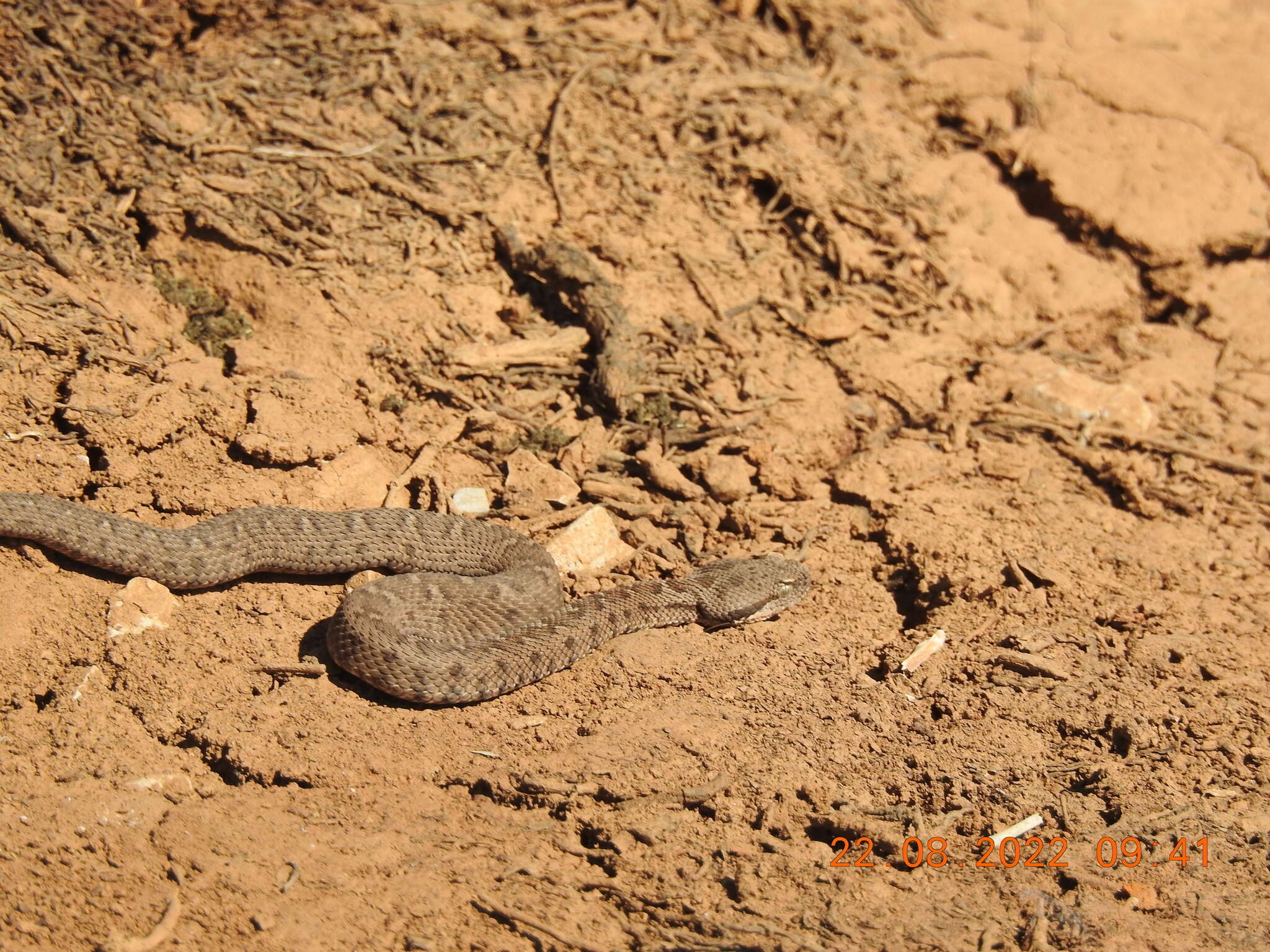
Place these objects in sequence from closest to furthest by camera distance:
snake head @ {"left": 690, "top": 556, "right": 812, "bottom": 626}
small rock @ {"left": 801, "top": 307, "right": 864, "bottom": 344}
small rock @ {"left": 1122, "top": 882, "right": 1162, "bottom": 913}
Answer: small rock @ {"left": 1122, "top": 882, "right": 1162, "bottom": 913}, snake head @ {"left": 690, "top": 556, "right": 812, "bottom": 626}, small rock @ {"left": 801, "top": 307, "right": 864, "bottom": 344}

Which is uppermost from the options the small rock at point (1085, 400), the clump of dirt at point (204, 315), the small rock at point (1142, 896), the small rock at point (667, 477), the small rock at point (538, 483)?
the small rock at point (1085, 400)

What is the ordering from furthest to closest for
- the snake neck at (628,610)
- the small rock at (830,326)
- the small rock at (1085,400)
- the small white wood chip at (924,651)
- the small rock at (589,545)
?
the small rock at (830,326) → the small rock at (1085,400) → the small rock at (589,545) → the snake neck at (628,610) → the small white wood chip at (924,651)

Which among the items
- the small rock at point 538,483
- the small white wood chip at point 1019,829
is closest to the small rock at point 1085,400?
the small rock at point 538,483

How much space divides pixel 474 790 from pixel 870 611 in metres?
2.54

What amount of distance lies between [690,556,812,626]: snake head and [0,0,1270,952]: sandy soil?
0.16 m

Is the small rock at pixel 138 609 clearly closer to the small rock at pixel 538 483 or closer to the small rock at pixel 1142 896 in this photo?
the small rock at pixel 538 483

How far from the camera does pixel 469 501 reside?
5992 mm

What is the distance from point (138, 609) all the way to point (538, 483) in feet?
7.65

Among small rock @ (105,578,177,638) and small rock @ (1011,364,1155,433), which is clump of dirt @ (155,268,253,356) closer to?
small rock @ (105,578,177,638)

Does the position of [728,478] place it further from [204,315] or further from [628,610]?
[204,315]

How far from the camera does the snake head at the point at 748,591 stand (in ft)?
18.6

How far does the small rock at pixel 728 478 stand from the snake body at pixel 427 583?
1.66 ft
